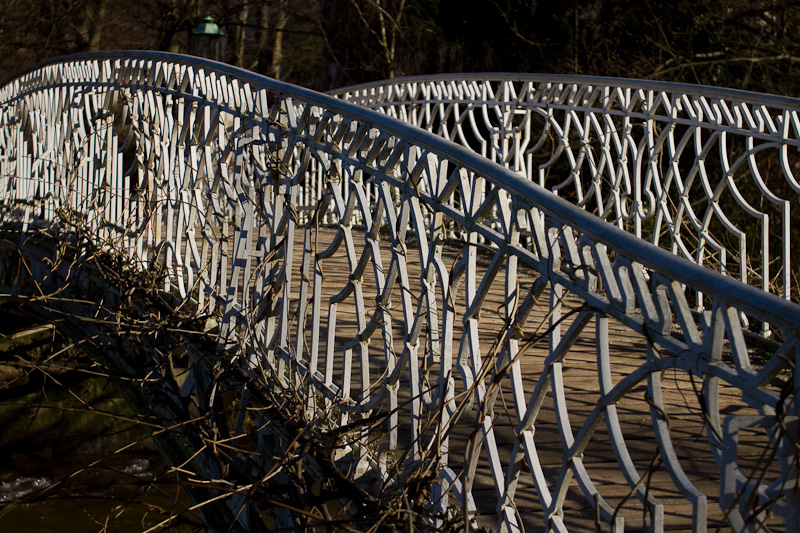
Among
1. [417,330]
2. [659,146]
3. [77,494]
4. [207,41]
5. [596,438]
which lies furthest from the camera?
[207,41]

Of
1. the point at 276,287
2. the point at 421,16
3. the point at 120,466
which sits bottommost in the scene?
the point at 120,466

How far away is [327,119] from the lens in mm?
3217

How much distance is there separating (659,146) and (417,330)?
3.06m

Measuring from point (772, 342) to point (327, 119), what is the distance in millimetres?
2578

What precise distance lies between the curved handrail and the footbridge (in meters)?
0.04

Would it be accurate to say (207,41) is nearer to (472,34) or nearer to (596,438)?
(472,34)

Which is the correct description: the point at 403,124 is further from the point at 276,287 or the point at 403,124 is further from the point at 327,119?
the point at 276,287

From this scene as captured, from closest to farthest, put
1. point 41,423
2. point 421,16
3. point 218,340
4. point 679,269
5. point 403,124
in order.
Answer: point 679,269 < point 403,124 < point 218,340 < point 41,423 < point 421,16

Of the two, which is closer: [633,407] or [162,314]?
[633,407]

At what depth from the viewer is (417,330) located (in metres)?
2.62

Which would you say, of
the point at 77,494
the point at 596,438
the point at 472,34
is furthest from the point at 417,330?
the point at 472,34

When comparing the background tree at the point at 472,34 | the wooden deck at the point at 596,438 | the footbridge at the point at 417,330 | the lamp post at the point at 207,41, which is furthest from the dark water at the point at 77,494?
the background tree at the point at 472,34

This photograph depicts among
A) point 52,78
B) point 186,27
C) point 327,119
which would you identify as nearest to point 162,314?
point 327,119

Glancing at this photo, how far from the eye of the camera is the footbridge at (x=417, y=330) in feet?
5.65
